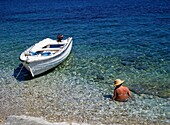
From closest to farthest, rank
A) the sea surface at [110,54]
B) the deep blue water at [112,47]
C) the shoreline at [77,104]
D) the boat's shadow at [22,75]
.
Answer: the shoreline at [77,104]
the sea surface at [110,54]
the deep blue water at [112,47]
the boat's shadow at [22,75]

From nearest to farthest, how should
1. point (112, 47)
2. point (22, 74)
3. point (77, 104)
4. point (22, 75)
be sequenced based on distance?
point (77, 104) < point (22, 75) < point (22, 74) < point (112, 47)

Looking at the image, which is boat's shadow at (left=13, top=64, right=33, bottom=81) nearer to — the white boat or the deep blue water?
the deep blue water

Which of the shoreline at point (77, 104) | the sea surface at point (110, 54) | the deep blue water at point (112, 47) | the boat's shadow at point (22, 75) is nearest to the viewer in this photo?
the shoreline at point (77, 104)

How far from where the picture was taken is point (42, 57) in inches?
798

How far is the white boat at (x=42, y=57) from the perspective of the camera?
19566 mm

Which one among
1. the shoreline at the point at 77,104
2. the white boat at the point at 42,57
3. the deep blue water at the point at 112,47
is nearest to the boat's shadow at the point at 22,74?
the deep blue water at the point at 112,47

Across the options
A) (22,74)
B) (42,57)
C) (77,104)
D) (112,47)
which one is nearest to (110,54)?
(112,47)

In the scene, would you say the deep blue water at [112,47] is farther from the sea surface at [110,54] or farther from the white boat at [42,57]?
the white boat at [42,57]

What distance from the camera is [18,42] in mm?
31922

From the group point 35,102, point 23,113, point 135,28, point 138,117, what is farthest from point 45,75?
point 135,28

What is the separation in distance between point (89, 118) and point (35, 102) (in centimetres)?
393

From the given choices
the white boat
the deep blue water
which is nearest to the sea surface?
the deep blue water

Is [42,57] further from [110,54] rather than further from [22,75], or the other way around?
[110,54]

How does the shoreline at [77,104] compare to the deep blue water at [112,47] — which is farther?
the deep blue water at [112,47]
